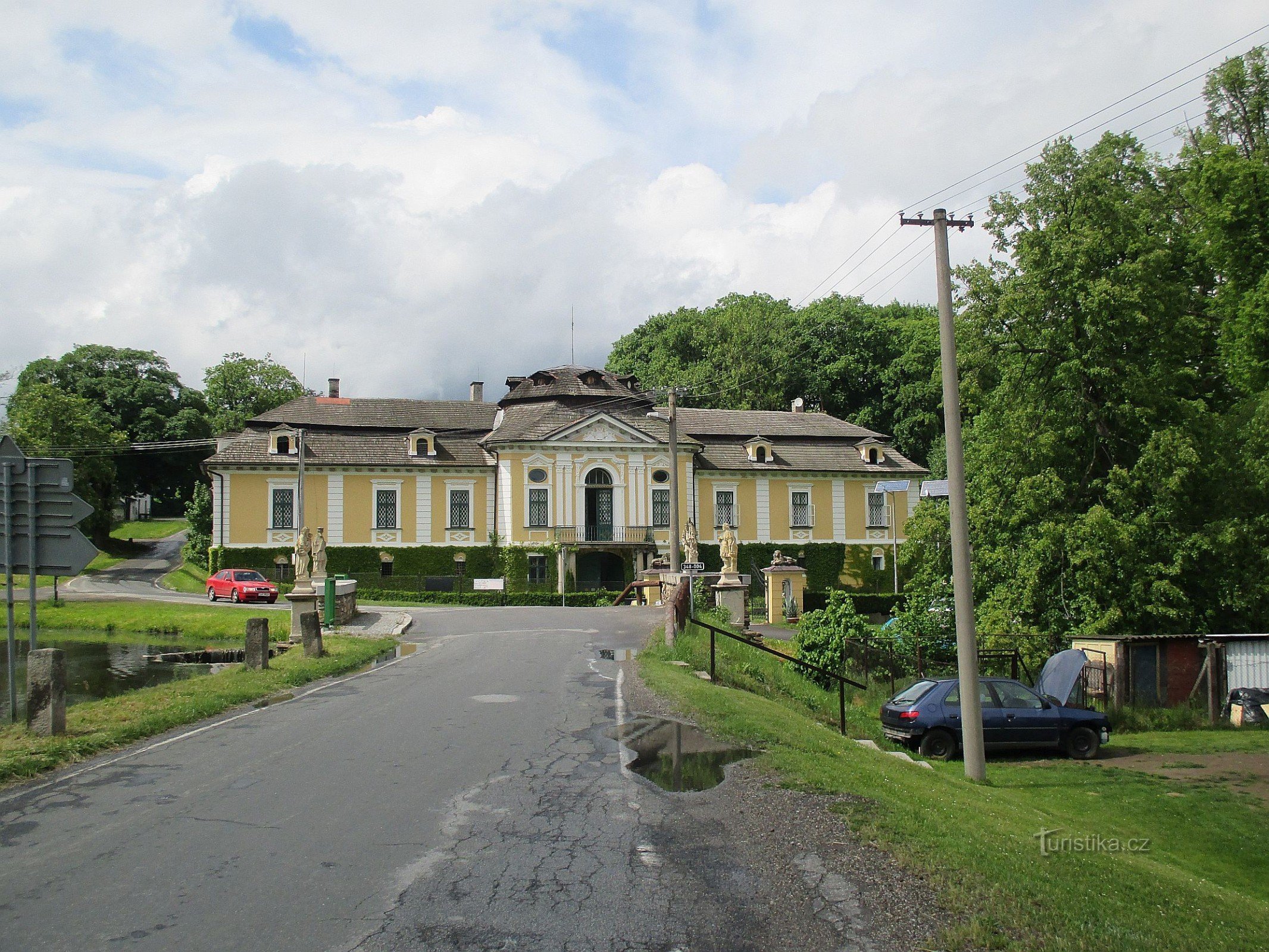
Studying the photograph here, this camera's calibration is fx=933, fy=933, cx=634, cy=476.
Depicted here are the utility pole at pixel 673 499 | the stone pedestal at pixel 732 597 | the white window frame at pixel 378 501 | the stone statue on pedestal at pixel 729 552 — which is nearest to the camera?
the stone pedestal at pixel 732 597

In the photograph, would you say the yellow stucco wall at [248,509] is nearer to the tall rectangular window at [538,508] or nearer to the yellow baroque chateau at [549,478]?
the yellow baroque chateau at [549,478]

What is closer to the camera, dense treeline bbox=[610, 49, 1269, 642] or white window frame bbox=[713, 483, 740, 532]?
dense treeline bbox=[610, 49, 1269, 642]

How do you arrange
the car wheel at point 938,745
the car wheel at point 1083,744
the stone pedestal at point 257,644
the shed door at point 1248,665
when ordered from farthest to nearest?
the shed door at point 1248,665 → the stone pedestal at point 257,644 → the car wheel at point 1083,744 → the car wheel at point 938,745

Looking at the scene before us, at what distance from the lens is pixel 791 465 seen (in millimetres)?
51750

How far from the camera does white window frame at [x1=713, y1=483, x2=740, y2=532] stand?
51.0 m

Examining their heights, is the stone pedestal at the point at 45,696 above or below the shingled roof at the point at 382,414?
below

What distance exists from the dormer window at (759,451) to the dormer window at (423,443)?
672 inches

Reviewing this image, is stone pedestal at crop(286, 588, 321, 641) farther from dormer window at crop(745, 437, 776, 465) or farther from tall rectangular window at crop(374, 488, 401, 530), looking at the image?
dormer window at crop(745, 437, 776, 465)

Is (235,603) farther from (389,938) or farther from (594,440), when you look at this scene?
(389,938)

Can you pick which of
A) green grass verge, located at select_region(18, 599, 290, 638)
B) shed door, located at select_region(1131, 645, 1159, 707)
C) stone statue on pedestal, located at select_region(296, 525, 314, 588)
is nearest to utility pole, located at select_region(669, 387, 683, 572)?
stone statue on pedestal, located at select_region(296, 525, 314, 588)

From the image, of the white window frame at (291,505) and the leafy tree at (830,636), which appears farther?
the white window frame at (291,505)

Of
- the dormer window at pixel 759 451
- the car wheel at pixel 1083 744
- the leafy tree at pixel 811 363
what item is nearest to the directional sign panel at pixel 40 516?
the car wheel at pixel 1083 744

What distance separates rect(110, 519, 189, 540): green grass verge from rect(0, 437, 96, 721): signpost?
63054 mm

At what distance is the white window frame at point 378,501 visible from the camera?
154ft
